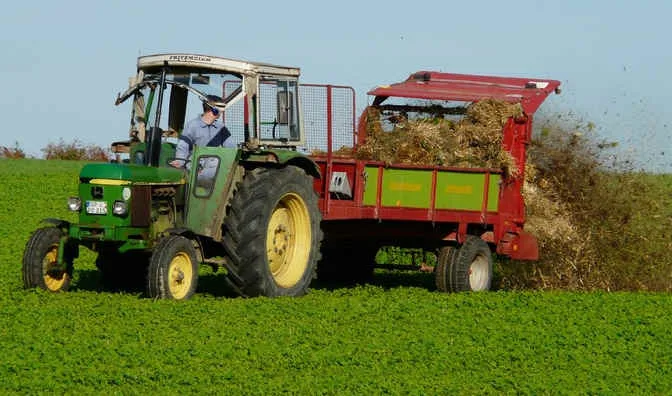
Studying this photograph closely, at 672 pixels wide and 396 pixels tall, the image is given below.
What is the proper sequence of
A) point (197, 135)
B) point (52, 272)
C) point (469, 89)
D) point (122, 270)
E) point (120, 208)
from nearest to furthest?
point (120, 208)
point (52, 272)
point (197, 135)
point (122, 270)
point (469, 89)

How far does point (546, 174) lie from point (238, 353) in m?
6.87

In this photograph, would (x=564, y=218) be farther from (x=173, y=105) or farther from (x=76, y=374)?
(x=76, y=374)

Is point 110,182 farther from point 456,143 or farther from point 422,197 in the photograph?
point 456,143

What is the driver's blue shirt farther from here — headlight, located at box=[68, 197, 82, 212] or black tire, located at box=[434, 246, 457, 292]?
black tire, located at box=[434, 246, 457, 292]

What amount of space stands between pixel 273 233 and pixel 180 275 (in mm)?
1197

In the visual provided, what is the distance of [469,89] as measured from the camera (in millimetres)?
14727

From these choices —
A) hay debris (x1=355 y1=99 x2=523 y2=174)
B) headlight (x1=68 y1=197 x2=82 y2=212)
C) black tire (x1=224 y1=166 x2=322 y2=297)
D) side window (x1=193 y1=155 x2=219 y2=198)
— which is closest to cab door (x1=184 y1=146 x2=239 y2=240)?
side window (x1=193 y1=155 x2=219 y2=198)

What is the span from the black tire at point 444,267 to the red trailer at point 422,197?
1 cm

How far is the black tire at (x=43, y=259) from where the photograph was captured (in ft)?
36.2

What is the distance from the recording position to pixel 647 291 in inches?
591

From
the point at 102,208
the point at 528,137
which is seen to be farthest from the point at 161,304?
the point at 528,137

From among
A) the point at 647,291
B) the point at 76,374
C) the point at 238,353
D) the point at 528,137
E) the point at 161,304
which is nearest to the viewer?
the point at 76,374

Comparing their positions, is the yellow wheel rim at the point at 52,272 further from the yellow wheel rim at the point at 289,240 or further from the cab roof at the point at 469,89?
the cab roof at the point at 469,89

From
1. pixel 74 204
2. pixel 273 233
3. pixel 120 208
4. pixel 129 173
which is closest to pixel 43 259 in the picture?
pixel 74 204
